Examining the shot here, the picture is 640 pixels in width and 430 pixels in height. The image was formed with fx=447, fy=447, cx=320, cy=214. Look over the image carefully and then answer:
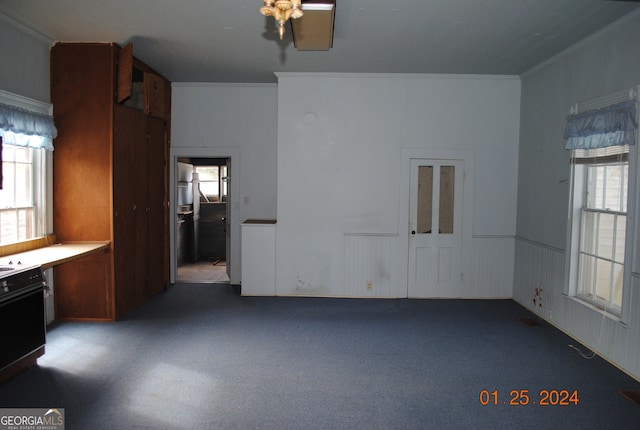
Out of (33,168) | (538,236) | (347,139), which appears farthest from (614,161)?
(33,168)

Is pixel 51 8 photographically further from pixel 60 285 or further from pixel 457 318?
pixel 457 318

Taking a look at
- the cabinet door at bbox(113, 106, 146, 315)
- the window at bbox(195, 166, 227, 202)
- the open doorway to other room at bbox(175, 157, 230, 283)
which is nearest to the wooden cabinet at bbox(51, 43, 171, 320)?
the cabinet door at bbox(113, 106, 146, 315)

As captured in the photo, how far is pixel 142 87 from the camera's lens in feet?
18.1

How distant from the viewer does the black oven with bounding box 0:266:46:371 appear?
→ 3236mm

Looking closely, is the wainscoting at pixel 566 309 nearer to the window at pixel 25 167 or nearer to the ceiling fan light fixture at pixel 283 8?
the ceiling fan light fixture at pixel 283 8

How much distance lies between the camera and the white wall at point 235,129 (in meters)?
6.45

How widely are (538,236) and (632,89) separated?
81.4 inches

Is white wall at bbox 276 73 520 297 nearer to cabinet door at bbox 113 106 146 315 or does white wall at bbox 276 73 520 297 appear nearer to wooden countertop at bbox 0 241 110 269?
cabinet door at bbox 113 106 146 315

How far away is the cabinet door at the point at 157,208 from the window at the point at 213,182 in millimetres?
3223

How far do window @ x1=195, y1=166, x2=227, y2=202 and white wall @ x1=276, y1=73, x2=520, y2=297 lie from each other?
3.84 metres

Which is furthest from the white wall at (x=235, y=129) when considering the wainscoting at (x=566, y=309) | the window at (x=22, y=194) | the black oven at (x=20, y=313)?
the wainscoting at (x=566, y=309)
